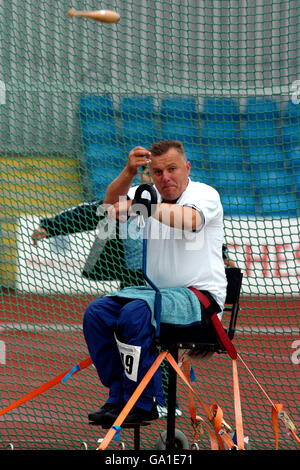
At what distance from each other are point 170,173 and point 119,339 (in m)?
0.86

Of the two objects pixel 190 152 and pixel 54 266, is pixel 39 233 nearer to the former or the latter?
pixel 54 266

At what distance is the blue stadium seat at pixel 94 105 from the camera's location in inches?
226

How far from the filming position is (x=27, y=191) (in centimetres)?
633

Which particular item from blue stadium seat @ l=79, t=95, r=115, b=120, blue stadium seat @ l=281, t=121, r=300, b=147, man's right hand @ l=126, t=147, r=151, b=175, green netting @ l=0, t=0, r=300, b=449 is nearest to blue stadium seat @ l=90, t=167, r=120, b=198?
green netting @ l=0, t=0, r=300, b=449

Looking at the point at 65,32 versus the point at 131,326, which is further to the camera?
the point at 65,32

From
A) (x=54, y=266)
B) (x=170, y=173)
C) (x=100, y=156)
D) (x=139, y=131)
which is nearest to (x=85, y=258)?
(x=54, y=266)

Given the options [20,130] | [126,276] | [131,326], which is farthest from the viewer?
[20,130]

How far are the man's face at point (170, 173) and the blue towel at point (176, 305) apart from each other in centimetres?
52

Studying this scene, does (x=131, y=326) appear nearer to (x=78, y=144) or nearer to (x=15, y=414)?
(x=15, y=414)

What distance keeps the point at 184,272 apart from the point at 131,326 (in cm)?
45

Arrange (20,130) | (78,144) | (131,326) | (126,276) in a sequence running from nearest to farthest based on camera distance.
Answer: (131,326)
(126,276)
(20,130)
(78,144)

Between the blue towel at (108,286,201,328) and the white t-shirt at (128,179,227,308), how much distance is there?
140 mm

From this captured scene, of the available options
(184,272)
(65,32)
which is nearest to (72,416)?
(184,272)

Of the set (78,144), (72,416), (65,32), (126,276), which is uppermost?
(65,32)
